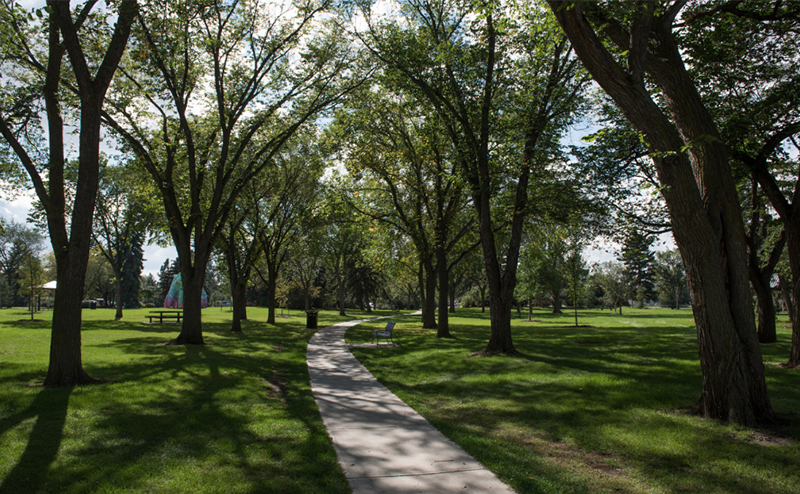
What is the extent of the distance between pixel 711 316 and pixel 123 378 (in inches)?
417

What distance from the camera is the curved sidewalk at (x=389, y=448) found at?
429 centimetres

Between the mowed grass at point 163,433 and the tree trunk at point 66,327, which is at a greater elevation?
the tree trunk at point 66,327

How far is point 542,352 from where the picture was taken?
567 inches

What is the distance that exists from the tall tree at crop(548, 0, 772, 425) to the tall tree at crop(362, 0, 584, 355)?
21.5 feet

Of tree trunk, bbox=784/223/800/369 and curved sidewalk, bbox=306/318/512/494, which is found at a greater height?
tree trunk, bbox=784/223/800/369

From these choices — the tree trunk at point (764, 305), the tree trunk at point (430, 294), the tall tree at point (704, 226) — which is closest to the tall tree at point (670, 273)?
the tree trunk at point (430, 294)

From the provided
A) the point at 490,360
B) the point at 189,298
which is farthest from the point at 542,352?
the point at 189,298

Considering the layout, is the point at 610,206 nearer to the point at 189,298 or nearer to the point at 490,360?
the point at 490,360

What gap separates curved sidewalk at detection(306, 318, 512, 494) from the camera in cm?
429

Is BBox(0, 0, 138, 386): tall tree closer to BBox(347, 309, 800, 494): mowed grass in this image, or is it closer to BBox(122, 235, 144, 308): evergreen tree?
BBox(347, 309, 800, 494): mowed grass

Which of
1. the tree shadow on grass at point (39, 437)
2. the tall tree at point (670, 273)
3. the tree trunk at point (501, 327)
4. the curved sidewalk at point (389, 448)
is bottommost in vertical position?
the curved sidewalk at point (389, 448)

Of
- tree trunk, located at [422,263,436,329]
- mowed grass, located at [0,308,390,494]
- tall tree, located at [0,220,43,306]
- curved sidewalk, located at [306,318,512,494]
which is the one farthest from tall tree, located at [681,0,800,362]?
tall tree, located at [0,220,43,306]

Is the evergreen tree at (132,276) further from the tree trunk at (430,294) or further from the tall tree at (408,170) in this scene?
the tall tree at (408,170)

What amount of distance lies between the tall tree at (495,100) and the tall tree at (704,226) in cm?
656
